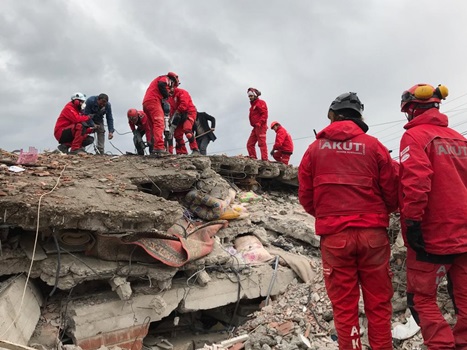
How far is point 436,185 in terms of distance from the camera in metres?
2.86

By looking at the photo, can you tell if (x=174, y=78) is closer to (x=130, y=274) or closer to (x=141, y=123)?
(x=141, y=123)

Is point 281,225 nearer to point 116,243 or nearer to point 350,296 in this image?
point 116,243

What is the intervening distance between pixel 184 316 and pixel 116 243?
1.63 m

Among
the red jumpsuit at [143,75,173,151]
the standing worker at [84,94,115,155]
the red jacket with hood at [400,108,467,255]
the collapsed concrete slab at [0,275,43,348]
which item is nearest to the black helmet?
the red jacket with hood at [400,108,467,255]

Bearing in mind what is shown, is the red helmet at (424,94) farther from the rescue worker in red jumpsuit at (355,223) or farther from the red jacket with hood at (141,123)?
the red jacket with hood at (141,123)

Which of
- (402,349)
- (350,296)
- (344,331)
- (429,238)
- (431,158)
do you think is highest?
(431,158)

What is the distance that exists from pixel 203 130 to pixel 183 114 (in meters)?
1.58

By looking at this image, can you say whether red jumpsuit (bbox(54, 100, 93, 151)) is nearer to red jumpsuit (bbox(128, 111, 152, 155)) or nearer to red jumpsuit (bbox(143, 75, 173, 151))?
red jumpsuit (bbox(128, 111, 152, 155))

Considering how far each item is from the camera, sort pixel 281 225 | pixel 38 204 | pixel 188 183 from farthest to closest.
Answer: pixel 281 225, pixel 188 183, pixel 38 204

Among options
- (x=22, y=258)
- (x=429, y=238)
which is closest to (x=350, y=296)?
(x=429, y=238)

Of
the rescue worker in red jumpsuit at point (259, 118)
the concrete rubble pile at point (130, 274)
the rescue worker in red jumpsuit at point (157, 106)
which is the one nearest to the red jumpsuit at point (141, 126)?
the rescue worker in red jumpsuit at point (157, 106)

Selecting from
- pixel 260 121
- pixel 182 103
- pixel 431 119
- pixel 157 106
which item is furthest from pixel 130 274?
pixel 260 121

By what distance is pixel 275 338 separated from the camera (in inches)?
162

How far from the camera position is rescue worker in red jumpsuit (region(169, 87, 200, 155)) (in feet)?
28.6
